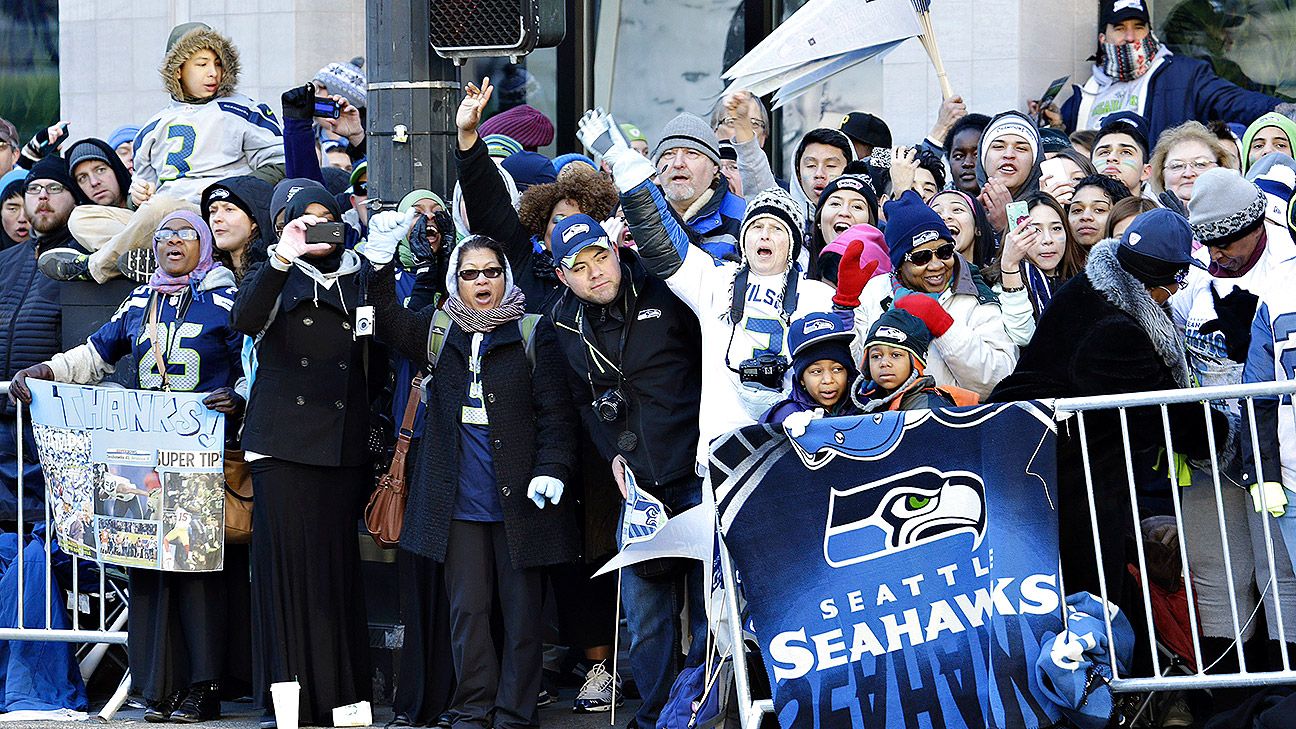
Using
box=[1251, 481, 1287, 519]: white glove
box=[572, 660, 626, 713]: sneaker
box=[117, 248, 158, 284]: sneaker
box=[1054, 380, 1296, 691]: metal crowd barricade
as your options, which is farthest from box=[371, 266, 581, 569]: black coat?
box=[1251, 481, 1287, 519]: white glove

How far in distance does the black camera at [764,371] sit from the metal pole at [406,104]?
5.56ft

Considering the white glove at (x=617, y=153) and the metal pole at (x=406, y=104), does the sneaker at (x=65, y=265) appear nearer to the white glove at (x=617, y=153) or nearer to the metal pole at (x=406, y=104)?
the metal pole at (x=406, y=104)

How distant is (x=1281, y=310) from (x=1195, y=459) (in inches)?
24.3

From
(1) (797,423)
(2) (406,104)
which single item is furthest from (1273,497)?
(2) (406,104)

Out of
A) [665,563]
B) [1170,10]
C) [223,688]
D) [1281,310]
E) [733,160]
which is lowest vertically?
[223,688]

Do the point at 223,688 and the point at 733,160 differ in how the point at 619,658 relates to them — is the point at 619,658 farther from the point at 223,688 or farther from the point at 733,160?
the point at 733,160

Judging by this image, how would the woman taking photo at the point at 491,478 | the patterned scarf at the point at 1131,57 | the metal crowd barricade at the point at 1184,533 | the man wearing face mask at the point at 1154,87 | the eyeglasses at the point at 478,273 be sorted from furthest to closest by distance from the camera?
the patterned scarf at the point at 1131,57, the man wearing face mask at the point at 1154,87, the eyeglasses at the point at 478,273, the woman taking photo at the point at 491,478, the metal crowd barricade at the point at 1184,533

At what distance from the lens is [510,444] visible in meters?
8.05

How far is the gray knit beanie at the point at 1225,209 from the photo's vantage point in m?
7.25

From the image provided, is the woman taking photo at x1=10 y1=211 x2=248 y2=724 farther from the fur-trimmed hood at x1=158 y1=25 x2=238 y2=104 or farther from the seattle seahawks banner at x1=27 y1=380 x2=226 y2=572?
the fur-trimmed hood at x1=158 y1=25 x2=238 y2=104

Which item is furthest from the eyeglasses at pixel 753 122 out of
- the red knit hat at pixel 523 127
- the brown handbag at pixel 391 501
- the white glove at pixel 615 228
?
the brown handbag at pixel 391 501

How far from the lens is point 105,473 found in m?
8.47

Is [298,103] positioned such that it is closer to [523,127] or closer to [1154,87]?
[523,127]

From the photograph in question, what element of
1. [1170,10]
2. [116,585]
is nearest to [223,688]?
[116,585]
